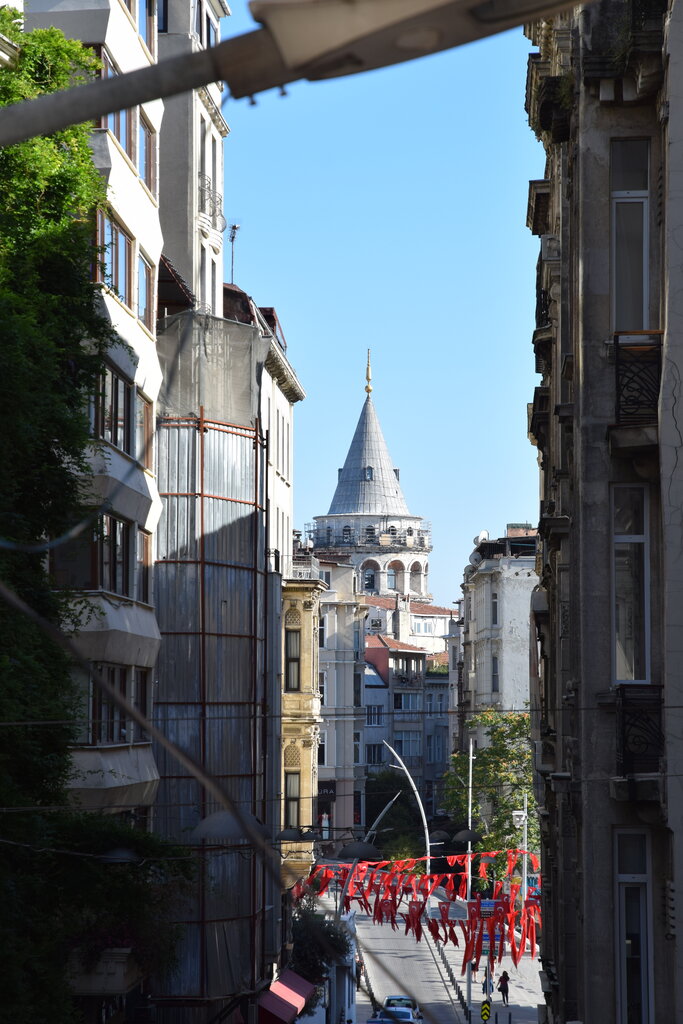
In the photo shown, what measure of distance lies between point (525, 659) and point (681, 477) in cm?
8398

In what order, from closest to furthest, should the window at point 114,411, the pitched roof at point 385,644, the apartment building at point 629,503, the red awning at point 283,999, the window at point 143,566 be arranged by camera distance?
the apartment building at point 629,503 → the window at point 114,411 → the window at point 143,566 → the red awning at point 283,999 → the pitched roof at point 385,644

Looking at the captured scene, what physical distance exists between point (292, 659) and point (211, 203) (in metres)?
23.1

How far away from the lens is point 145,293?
2767cm

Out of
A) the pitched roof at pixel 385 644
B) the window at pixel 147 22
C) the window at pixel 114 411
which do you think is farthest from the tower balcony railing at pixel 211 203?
the pitched roof at pixel 385 644

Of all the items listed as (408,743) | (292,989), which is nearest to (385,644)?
(408,743)

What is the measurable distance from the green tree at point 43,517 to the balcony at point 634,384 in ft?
18.8

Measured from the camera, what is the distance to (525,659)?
9812 centimetres

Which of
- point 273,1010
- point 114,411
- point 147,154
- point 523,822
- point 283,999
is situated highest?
point 147,154

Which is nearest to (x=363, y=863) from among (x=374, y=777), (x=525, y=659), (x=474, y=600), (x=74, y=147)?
(x=525, y=659)

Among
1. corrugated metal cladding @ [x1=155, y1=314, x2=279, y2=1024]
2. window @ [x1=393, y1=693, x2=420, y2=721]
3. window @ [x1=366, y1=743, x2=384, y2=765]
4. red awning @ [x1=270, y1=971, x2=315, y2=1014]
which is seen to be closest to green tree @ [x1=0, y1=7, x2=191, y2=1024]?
corrugated metal cladding @ [x1=155, y1=314, x2=279, y2=1024]

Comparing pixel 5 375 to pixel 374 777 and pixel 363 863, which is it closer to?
pixel 363 863

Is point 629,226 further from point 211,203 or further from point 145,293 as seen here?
point 211,203

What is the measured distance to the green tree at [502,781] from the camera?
2781 inches

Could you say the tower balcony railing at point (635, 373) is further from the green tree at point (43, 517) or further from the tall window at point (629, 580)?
the green tree at point (43, 517)
